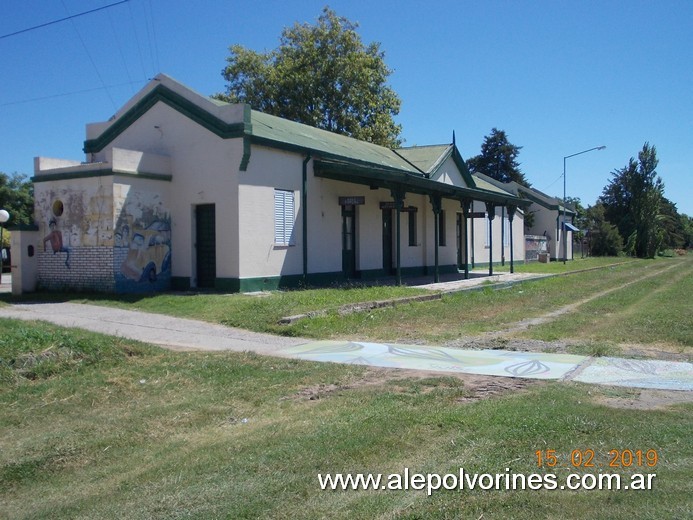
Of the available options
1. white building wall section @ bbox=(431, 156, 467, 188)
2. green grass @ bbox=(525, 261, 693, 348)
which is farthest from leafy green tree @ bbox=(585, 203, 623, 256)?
green grass @ bbox=(525, 261, 693, 348)

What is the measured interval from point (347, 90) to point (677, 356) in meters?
35.8

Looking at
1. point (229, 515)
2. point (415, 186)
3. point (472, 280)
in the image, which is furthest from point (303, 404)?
point (472, 280)

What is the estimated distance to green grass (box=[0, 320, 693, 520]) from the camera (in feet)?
14.7

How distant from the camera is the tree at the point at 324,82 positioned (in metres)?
42.8

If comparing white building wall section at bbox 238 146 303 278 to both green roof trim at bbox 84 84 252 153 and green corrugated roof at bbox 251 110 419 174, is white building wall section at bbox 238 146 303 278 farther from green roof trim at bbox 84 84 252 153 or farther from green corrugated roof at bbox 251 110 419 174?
green roof trim at bbox 84 84 252 153

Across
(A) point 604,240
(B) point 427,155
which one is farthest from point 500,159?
(B) point 427,155

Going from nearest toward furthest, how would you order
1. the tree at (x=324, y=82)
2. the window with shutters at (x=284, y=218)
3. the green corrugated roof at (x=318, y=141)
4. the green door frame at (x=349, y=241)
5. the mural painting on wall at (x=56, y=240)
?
the mural painting on wall at (x=56, y=240) < the window with shutters at (x=284, y=218) < the green corrugated roof at (x=318, y=141) < the green door frame at (x=349, y=241) < the tree at (x=324, y=82)

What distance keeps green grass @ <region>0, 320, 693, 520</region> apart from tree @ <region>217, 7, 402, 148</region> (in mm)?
35705

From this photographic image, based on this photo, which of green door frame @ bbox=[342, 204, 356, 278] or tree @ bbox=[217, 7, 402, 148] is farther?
tree @ bbox=[217, 7, 402, 148]

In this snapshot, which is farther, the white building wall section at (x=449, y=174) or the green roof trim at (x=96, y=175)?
the white building wall section at (x=449, y=174)

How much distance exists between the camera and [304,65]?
43.2m

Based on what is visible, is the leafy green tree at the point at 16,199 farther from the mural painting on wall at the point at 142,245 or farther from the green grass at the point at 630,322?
the green grass at the point at 630,322

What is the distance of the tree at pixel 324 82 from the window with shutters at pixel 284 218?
77.3ft
